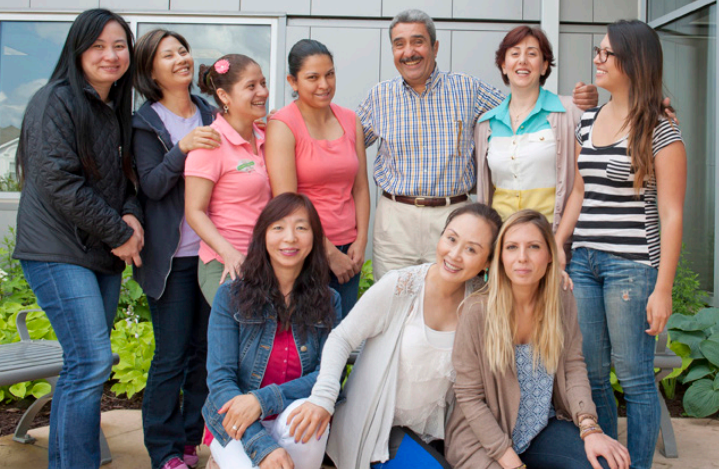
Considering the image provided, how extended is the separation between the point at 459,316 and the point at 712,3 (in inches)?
152

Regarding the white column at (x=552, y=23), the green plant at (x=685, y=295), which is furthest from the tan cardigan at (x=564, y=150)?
the white column at (x=552, y=23)

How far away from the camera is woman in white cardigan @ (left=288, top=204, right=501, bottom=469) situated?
2.41 metres

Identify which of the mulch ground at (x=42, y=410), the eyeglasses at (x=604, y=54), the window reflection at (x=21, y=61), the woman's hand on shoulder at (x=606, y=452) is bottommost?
the mulch ground at (x=42, y=410)

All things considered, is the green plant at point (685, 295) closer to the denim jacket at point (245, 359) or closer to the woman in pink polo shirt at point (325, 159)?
the woman in pink polo shirt at point (325, 159)

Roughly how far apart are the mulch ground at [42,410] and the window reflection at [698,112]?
13.8ft

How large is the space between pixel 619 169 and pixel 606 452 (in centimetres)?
106

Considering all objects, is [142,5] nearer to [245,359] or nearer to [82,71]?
[82,71]

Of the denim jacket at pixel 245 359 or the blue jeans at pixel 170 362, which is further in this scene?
the blue jeans at pixel 170 362

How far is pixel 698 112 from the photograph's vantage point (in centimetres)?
508

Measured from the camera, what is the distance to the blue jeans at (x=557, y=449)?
91.1 inches

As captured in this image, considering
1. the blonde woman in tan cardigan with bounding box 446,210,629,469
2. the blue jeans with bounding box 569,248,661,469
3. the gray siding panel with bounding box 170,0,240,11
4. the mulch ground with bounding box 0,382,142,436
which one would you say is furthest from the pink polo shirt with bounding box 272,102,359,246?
the gray siding panel with bounding box 170,0,240,11

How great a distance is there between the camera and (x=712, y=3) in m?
4.86

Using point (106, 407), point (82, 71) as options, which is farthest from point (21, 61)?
point (82, 71)

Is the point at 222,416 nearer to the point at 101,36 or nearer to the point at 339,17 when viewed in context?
the point at 101,36
